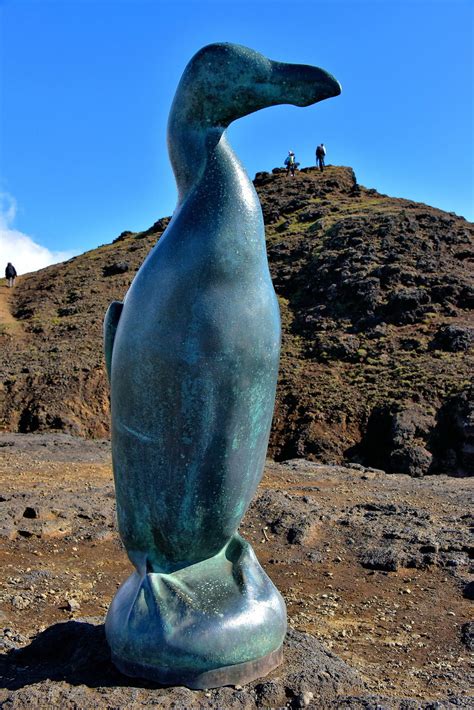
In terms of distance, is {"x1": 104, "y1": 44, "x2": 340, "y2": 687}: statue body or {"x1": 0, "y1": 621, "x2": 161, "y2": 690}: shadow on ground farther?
{"x1": 0, "y1": 621, "x2": 161, "y2": 690}: shadow on ground

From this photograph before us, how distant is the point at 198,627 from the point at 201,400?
3.81 ft

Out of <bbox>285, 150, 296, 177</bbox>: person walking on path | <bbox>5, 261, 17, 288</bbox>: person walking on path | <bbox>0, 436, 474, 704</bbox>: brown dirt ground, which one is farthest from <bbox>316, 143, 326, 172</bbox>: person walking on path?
<bbox>0, 436, 474, 704</bbox>: brown dirt ground

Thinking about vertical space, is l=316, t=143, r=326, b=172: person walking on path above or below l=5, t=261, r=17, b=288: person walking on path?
above

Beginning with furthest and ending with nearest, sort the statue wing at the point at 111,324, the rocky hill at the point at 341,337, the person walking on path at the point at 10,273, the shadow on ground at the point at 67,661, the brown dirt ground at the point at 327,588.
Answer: the person walking on path at the point at 10,273
the rocky hill at the point at 341,337
the brown dirt ground at the point at 327,588
the statue wing at the point at 111,324
the shadow on ground at the point at 67,661

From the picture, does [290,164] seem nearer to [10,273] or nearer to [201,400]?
[10,273]

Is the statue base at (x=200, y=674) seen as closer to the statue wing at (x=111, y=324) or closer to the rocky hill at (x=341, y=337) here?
the statue wing at (x=111, y=324)

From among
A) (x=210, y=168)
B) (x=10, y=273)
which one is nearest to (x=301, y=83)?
(x=210, y=168)

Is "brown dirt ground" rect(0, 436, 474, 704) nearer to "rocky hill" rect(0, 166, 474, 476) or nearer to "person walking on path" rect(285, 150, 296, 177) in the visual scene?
"rocky hill" rect(0, 166, 474, 476)

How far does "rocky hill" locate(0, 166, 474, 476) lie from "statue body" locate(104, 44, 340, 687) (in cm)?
1273

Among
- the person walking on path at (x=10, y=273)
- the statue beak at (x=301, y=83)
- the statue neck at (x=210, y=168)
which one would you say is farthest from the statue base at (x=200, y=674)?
the person walking on path at (x=10, y=273)

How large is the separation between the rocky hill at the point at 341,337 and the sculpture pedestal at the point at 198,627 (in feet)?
41.4

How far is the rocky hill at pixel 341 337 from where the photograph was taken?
1772cm

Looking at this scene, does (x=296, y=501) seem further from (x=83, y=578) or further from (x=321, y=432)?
(x=321, y=432)

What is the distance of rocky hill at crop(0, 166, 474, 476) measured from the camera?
17.7 metres
